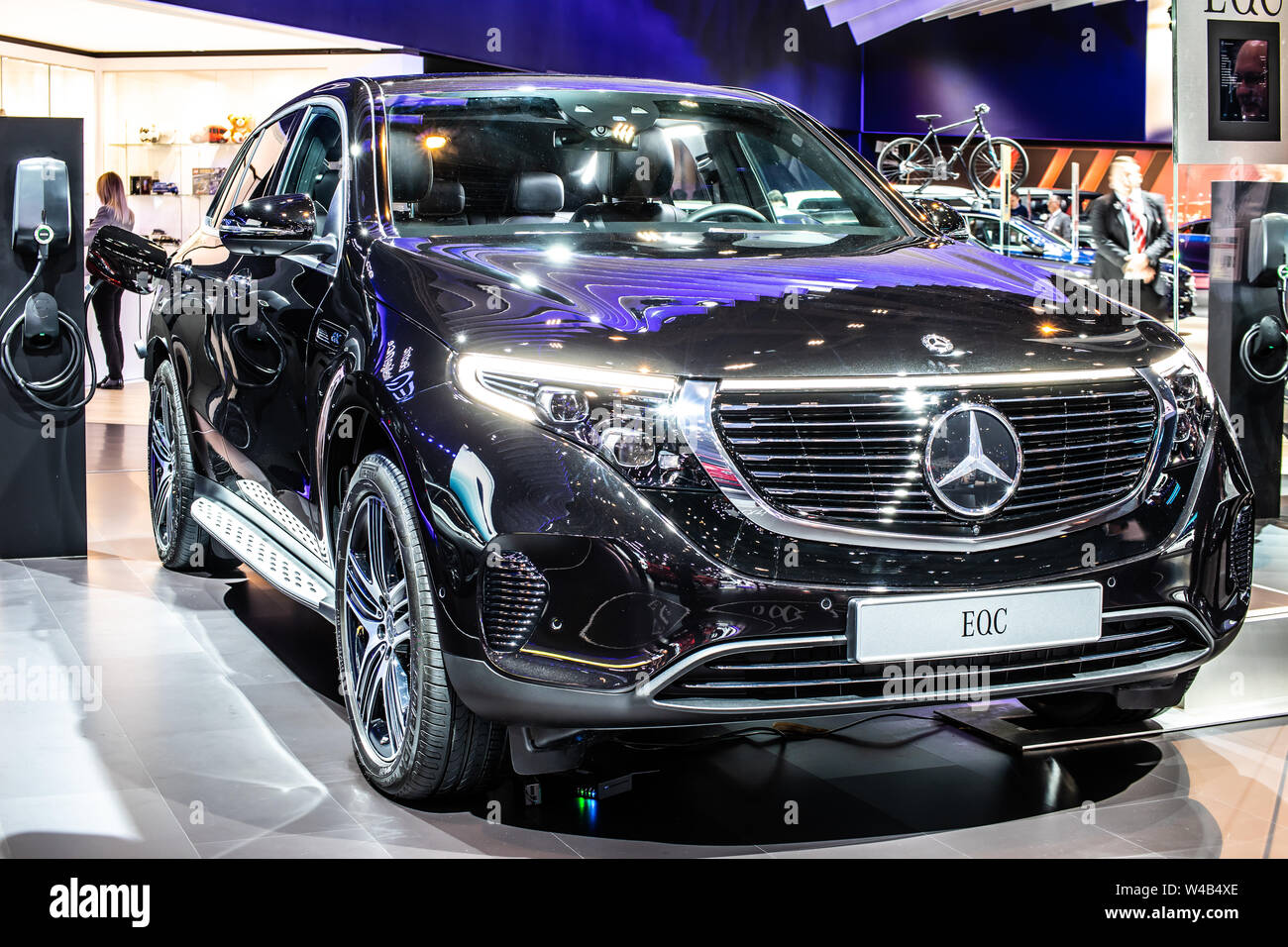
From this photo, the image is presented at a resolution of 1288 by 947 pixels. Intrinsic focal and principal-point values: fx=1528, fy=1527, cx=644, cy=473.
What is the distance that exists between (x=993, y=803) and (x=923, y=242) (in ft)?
4.91

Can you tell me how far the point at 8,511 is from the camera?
6289 millimetres

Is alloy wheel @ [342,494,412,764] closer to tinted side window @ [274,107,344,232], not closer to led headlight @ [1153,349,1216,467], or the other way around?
tinted side window @ [274,107,344,232]

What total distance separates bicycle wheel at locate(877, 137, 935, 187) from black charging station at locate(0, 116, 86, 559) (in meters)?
15.4

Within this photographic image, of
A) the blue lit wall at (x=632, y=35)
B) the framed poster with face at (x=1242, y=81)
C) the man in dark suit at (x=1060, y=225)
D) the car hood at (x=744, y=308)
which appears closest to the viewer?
the car hood at (x=744, y=308)

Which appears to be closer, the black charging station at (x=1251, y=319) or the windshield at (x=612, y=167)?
the windshield at (x=612, y=167)

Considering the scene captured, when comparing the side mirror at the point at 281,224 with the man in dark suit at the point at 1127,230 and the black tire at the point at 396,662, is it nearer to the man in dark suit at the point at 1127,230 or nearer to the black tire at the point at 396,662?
the black tire at the point at 396,662

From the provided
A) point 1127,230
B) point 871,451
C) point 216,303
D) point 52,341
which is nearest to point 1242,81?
point 871,451

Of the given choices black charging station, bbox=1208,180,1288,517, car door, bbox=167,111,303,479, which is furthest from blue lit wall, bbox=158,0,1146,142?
black charging station, bbox=1208,180,1288,517

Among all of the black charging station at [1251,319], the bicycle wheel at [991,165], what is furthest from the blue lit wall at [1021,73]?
the black charging station at [1251,319]

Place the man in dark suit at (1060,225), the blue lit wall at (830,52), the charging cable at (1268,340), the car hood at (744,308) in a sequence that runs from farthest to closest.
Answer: the man in dark suit at (1060,225), the blue lit wall at (830,52), the charging cable at (1268,340), the car hood at (744,308)

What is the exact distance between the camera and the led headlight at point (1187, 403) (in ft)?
10.6

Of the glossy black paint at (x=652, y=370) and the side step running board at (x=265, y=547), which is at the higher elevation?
the glossy black paint at (x=652, y=370)

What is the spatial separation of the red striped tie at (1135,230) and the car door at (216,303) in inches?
249

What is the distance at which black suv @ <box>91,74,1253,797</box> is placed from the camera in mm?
2900
